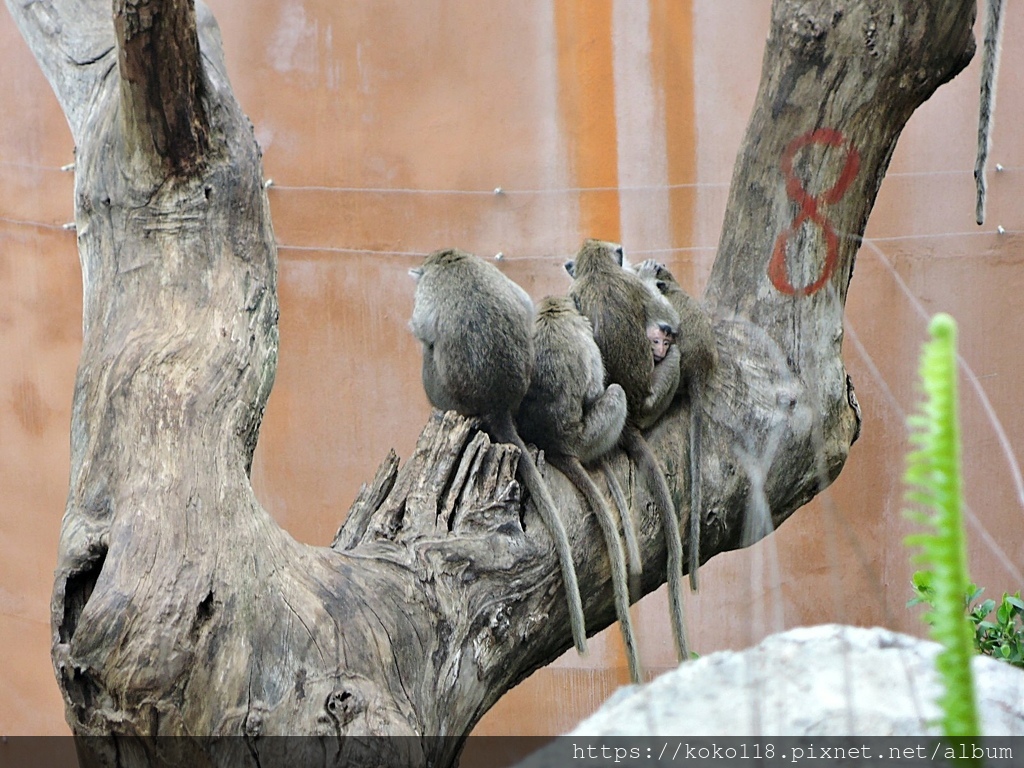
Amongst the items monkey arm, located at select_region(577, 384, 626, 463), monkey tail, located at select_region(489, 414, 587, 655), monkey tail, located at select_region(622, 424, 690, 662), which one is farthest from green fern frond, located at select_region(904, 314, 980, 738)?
monkey arm, located at select_region(577, 384, 626, 463)

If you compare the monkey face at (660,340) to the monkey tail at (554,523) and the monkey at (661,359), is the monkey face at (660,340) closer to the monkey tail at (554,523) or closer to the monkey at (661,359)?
the monkey at (661,359)

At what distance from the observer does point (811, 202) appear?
3695mm

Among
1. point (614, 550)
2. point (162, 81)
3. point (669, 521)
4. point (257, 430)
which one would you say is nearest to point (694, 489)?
point (669, 521)

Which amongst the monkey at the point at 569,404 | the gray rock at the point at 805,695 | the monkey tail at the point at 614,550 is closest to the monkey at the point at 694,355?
the monkey at the point at 569,404

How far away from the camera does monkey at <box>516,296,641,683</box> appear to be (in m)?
3.64

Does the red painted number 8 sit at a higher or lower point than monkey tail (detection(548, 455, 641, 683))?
higher

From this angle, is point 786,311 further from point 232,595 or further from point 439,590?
point 232,595

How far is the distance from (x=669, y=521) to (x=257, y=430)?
55.8 inches

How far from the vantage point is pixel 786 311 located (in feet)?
12.5

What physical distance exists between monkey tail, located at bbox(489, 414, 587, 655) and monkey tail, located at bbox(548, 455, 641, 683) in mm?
124

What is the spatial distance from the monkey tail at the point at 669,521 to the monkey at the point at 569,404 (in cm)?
9

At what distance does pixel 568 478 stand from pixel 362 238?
3239 millimetres

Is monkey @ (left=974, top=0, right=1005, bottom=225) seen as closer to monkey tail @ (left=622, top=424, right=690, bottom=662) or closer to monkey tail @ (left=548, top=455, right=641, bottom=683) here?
monkey tail @ (left=622, top=424, right=690, bottom=662)

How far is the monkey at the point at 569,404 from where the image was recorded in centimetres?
364
